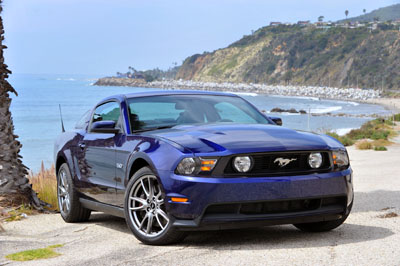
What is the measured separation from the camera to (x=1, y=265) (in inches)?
211

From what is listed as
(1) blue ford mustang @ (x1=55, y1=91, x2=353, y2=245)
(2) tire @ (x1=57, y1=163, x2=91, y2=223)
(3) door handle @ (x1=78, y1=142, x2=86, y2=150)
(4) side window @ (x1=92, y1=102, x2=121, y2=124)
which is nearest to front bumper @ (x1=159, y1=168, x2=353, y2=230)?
(1) blue ford mustang @ (x1=55, y1=91, x2=353, y2=245)

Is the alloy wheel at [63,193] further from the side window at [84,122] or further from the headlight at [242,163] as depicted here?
the headlight at [242,163]

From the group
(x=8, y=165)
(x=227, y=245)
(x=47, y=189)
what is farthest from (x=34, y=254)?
(x=47, y=189)

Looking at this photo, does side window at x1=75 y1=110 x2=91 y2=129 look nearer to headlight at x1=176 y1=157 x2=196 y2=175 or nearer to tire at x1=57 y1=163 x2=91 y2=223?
tire at x1=57 y1=163 x2=91 y2=223

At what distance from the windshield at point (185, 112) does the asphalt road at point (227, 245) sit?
1160 millimetres

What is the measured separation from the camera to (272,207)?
5562mm

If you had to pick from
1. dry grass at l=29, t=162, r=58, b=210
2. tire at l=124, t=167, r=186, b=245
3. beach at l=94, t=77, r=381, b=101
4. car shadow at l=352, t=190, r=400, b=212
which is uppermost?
tire at l=124, t=167, r=186, b=245

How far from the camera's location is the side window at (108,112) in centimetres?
717

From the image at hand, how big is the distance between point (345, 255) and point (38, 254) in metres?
2.65

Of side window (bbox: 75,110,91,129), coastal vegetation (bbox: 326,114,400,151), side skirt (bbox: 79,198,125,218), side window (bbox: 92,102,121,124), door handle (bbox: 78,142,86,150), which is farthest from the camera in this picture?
coastal vegetation (bbox: 326,114,400,151)

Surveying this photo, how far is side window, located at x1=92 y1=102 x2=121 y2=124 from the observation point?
717 centimetres

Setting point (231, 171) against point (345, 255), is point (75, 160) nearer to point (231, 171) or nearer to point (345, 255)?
point (231, 171)

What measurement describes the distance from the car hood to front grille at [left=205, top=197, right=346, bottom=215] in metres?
0.46

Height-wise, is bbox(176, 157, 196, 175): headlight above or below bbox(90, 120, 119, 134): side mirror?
below
